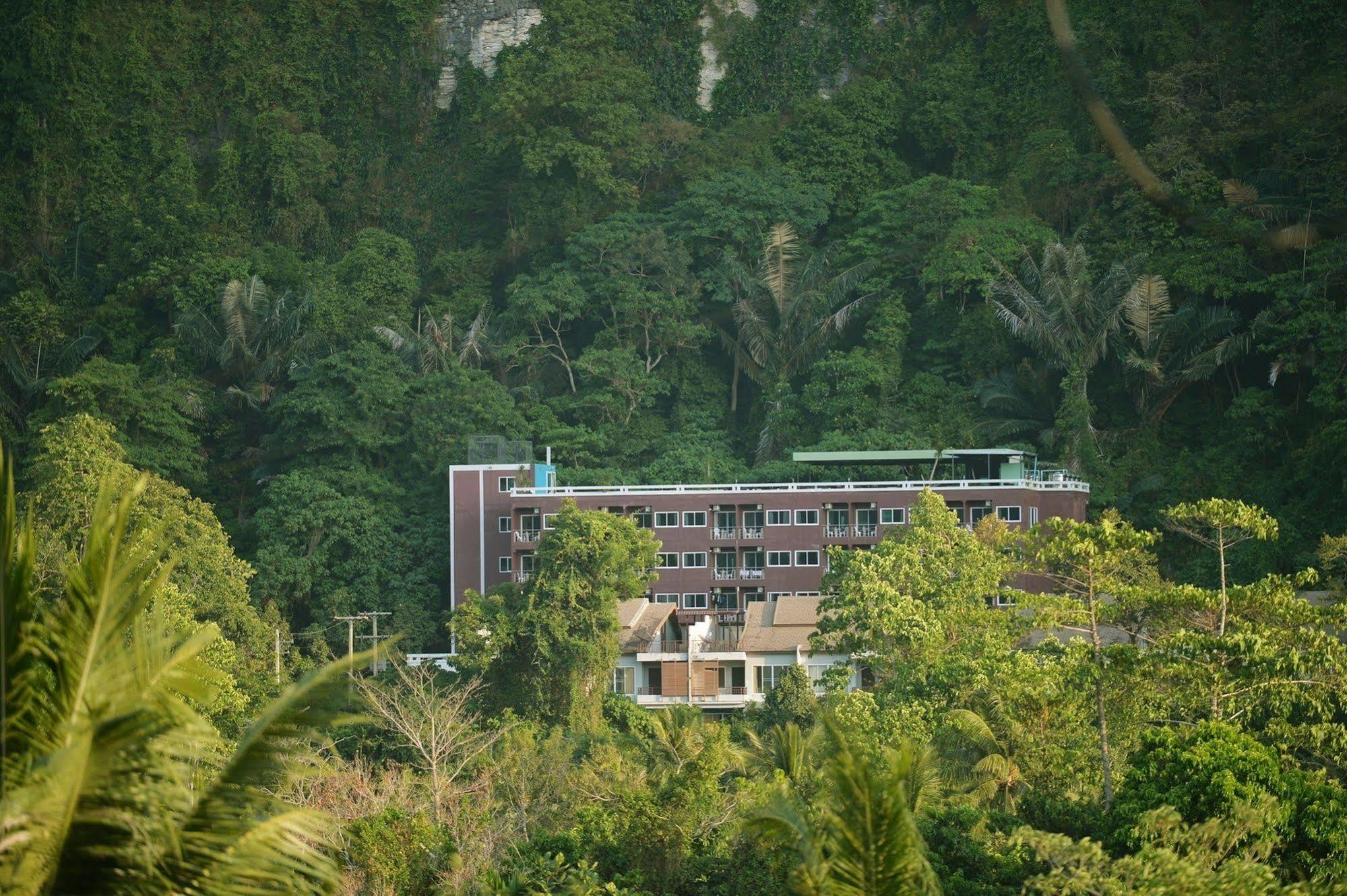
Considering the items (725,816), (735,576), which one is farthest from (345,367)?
(725,816)

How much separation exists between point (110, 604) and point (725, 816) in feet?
48.3

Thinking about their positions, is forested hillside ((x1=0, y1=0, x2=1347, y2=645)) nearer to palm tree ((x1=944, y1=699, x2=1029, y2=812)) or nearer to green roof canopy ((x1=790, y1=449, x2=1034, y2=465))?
green roof canopy ((x1=790, y1=449, x2=1034, y2=465))

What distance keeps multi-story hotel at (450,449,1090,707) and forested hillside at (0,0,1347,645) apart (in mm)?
1215

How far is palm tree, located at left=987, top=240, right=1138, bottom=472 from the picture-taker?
151 ft

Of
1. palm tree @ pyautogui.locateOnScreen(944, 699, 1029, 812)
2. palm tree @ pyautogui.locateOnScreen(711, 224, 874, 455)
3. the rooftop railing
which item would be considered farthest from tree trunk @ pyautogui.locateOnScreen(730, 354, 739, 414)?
palm tree @ pyautogui.locateOnScreen(944, 699, 1029, 812)

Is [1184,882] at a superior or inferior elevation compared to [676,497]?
inferior

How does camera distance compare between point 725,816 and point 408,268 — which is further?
point 408,268

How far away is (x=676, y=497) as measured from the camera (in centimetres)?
4475

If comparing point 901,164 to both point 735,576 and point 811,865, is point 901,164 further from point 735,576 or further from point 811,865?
point 811,865

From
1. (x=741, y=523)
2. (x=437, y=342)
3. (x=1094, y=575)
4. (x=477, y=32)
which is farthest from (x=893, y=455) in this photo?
(x=477, y=32)

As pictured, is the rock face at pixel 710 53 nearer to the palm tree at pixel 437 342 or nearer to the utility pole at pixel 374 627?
the palm tree at pixel 437 342

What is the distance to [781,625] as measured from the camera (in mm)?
39375

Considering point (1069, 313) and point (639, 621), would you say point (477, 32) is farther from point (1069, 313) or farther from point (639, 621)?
point (639, 621)

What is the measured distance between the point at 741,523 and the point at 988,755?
20249mm
